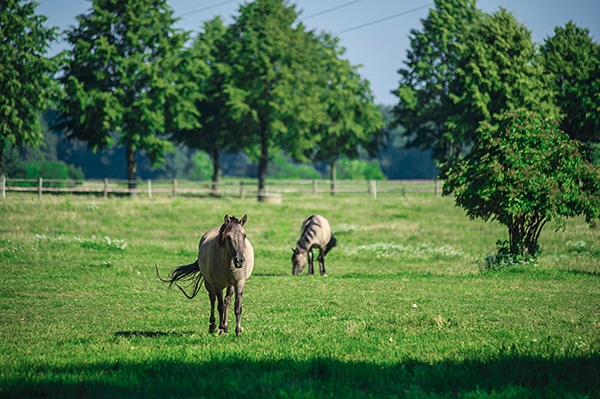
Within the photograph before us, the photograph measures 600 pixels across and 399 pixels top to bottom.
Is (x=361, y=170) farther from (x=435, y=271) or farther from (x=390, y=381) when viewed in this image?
(x=390, y=381)

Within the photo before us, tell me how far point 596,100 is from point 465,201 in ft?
116

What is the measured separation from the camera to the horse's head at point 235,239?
1048 cm

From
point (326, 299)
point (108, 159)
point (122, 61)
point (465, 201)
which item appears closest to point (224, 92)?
point (122, 61)

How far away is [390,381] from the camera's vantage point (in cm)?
771

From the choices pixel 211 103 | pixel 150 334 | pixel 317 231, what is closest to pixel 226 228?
pixel 150 334

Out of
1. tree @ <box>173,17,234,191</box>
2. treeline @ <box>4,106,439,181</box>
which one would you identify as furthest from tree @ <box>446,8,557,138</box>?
treeline @ <box>4,106,439,181</box>

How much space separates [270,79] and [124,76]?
41.2ft

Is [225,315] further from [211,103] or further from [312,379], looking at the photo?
[211,103]

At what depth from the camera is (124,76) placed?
50688 millimetres

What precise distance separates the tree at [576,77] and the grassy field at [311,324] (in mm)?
23058

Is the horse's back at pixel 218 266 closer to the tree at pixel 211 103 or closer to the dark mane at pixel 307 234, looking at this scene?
the dark mane at pixel 307 234

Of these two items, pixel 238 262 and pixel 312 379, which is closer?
pixel 312 379

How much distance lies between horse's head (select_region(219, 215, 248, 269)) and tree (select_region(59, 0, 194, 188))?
41.0 meters

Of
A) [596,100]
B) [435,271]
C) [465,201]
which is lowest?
[435,271]
